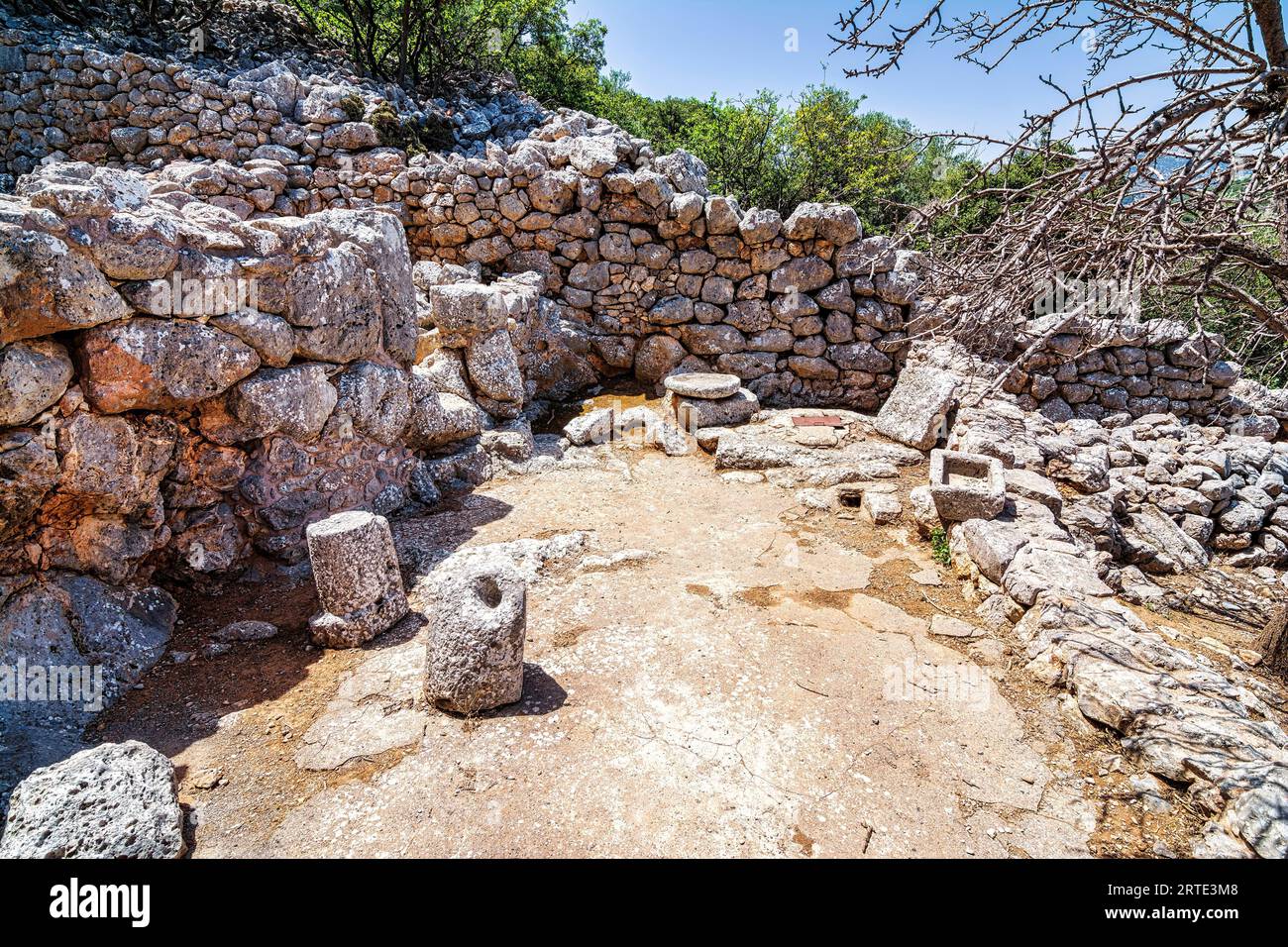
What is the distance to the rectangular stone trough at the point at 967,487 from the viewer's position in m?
4.87

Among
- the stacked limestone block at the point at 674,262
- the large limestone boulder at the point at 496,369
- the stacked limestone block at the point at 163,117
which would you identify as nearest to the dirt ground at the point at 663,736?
the large limestone boulder at the point at 496,369

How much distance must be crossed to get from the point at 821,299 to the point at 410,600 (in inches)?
277

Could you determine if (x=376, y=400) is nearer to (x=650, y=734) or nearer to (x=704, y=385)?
(x=650, y=734)

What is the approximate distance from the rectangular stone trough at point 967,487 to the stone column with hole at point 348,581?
4.30 m

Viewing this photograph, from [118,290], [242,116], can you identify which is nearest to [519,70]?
[242,116]

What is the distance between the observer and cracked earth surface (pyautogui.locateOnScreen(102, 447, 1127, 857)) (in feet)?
8.48

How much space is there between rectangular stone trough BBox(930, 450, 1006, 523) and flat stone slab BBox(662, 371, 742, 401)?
300 centimetres

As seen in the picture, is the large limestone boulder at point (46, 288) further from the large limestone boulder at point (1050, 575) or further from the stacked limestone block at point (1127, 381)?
the stacked limestone block at point (1127, 381)

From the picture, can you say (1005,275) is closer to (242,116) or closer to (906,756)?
(906,756)

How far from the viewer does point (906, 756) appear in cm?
302

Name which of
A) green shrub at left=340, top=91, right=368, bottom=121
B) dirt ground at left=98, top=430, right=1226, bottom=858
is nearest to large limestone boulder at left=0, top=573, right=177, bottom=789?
dirt ground at left=98, top=430, right=1226, bottom=858

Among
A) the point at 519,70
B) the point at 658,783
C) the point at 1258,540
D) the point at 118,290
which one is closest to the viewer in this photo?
the point at 658,783

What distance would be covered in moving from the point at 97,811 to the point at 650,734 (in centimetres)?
225
